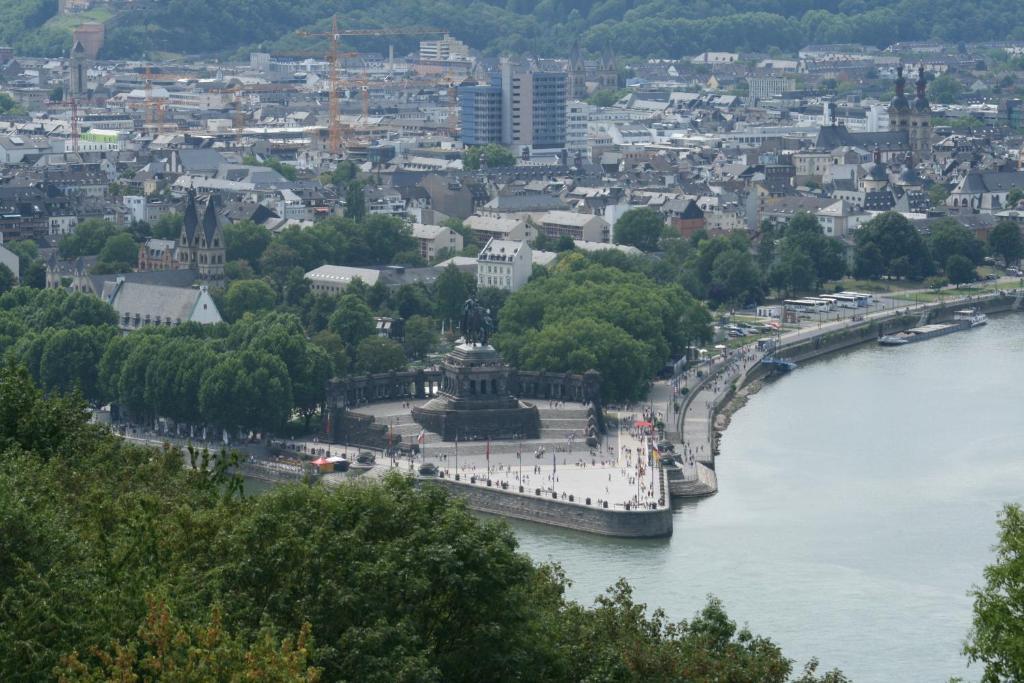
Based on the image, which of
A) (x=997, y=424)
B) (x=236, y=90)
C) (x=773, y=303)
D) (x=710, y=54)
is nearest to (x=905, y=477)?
(x=997, y=424)

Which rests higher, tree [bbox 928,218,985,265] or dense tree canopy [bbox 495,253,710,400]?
dense tree canopy [bbox 495,253,710,400]

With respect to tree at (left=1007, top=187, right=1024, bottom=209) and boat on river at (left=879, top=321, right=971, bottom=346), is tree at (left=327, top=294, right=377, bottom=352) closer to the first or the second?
boat on river at (left=879, top=321, right=971, bottom=346)

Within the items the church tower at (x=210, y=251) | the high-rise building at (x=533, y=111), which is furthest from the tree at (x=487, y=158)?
the church tower at (x=210, y=251)

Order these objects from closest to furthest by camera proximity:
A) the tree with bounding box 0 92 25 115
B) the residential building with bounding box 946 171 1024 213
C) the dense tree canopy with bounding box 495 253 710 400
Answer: the dense tree canopy with bounding box 495 253 710 400, the residential building with bounding box 946 171 1024 213, the tree with bounding box 0 92 25 115

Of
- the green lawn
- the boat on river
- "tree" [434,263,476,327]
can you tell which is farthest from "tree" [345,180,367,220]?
the green lawn

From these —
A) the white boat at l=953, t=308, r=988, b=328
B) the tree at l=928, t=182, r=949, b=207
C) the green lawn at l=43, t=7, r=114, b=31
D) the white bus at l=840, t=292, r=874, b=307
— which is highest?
the green lawn at l=43, t=7, r=114, b=31

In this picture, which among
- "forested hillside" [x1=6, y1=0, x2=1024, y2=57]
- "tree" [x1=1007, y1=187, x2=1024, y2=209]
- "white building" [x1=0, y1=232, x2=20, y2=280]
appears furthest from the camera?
"forested hillside" [x1=6, y1=0, x2=1024, y2=57]

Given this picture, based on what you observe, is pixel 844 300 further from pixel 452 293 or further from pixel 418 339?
pixel 418 339

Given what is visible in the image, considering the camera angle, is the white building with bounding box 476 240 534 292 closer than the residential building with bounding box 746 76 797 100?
Yes
